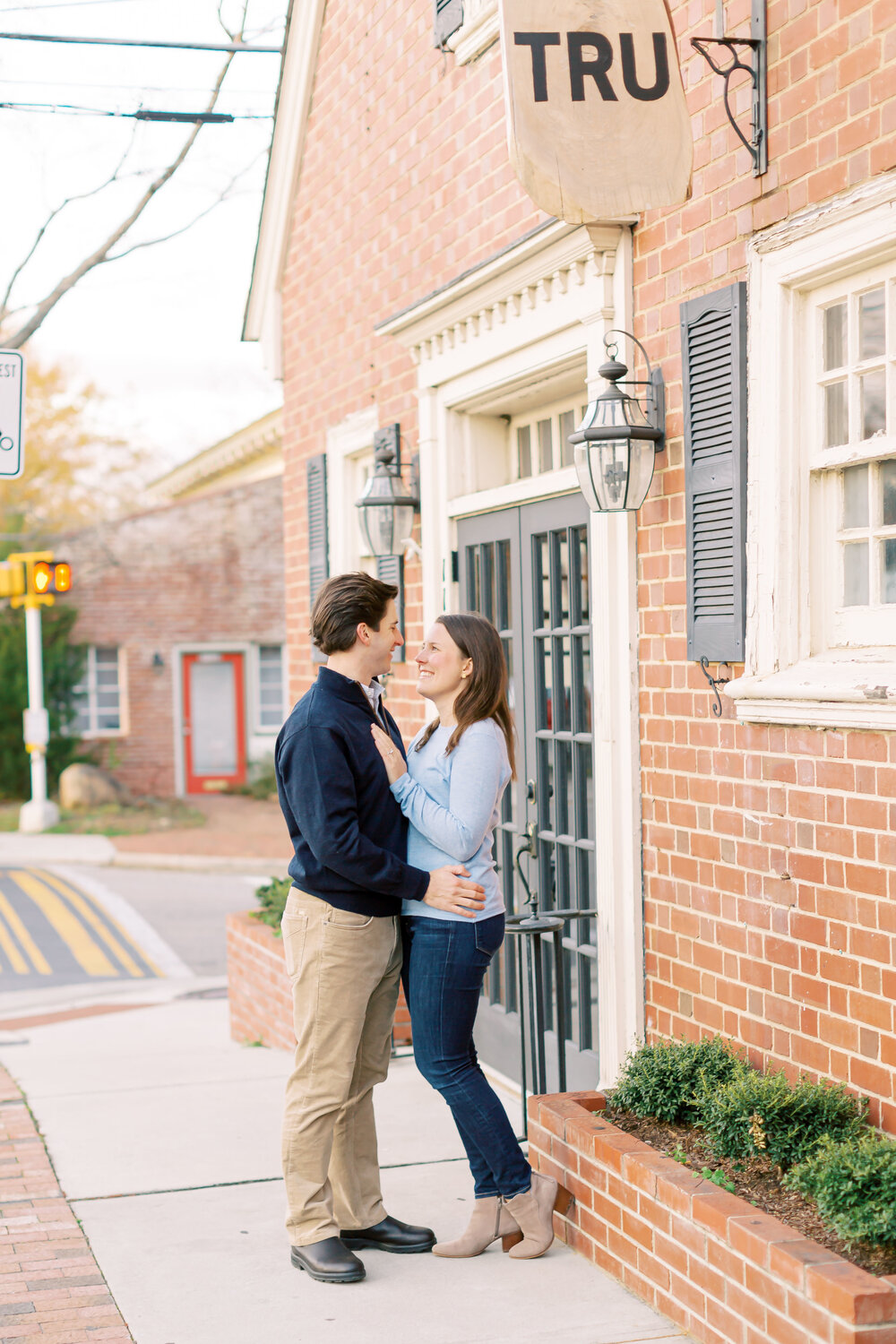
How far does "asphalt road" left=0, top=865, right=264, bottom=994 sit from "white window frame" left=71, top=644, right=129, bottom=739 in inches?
272

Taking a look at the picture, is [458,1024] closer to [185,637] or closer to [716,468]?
[716,468]

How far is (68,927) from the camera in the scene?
45.8 ft

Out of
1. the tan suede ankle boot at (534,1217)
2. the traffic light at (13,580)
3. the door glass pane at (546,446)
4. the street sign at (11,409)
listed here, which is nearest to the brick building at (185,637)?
the traffic light at (13,580)

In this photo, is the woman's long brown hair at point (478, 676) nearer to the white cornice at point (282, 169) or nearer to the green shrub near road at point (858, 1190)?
the green shrub near road at point (858, 1190)

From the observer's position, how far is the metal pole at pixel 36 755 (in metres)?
21.9

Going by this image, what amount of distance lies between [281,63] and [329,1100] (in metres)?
7.00

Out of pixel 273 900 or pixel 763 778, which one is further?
pixel 273 900

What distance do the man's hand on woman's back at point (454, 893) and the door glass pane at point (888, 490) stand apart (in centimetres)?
157

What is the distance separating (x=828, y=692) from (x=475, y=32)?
3.83 meters

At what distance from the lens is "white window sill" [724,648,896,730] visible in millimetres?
3794

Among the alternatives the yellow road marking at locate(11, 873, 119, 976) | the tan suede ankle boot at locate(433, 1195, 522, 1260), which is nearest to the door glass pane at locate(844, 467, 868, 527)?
the tan suede ankle boot at locate(433, 1195, 522, 1260)

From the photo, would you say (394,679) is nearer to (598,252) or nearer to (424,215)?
(424,215)

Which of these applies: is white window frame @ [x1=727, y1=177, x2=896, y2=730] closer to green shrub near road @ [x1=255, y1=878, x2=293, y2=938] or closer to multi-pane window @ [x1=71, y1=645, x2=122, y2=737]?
green shrub near road @ [x1=255, y1=878, x2=293, y2=938]

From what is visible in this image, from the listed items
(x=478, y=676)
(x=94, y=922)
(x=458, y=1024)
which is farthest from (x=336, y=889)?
(x=94, y=922)
